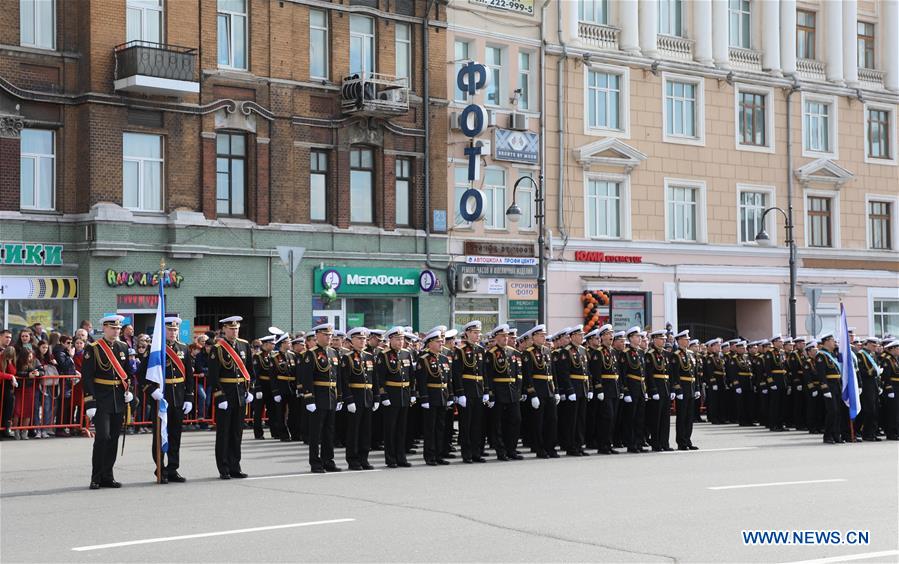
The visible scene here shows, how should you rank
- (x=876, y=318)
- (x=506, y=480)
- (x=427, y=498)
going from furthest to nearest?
(x=876, y=318), (x=506, y=480), (x=427, y=498)

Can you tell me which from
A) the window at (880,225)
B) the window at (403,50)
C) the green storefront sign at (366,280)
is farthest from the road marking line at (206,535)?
the window at (880,225)

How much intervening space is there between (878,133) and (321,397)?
32.2 m

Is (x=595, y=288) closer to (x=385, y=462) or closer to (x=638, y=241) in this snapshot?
(x=638, y=241)

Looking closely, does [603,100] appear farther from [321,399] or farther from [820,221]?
[321,399]

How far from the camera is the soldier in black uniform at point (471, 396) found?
1836cm

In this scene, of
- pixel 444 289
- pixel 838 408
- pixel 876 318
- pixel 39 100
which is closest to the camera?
pixel 838 408

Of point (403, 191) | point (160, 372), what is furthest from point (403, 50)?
point (160, 372)

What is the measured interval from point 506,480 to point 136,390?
924 centimetres

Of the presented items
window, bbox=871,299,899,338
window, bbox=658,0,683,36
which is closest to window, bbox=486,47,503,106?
window, bbox=658,0,683,36

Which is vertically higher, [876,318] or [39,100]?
[39,100]

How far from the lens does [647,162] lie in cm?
3778

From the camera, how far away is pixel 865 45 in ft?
143

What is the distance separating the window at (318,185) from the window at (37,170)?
6.49 metres

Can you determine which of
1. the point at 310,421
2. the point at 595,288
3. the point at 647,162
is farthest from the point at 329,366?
the point at 647,162
